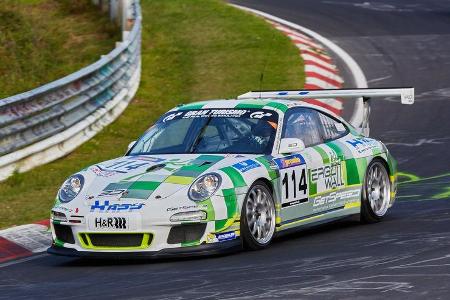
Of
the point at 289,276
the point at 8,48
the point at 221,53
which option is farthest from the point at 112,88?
the point at 289,276

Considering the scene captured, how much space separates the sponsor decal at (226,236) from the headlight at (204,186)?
0.31m

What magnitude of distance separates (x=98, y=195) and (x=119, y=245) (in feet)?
1.47

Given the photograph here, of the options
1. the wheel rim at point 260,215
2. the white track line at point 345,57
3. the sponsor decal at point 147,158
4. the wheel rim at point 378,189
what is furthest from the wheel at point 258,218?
the white track line at point 345,57

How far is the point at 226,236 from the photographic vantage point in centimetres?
958

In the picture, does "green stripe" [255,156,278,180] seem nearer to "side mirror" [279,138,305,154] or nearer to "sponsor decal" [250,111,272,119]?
"side mirror" [279,138,305,154]

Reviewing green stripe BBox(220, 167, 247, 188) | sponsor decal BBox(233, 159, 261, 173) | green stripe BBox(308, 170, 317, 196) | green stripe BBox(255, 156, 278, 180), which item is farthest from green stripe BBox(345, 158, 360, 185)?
green stripe BBox(220, 167, 247, 188)

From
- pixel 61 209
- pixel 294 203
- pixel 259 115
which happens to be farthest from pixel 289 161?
pixel 61 209

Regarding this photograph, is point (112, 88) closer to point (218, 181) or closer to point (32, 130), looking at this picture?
point (32, 130)

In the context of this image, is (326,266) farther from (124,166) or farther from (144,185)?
(124,166)

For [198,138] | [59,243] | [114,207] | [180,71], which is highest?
[180,71]

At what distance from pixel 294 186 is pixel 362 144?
1438 mm

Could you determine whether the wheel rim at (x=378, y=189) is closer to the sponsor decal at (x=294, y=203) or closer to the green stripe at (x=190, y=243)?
the sponsor decal at (x=294, y=203)

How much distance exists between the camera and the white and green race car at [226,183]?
948 centimetres

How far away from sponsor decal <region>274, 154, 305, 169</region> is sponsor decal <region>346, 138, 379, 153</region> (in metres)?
1.01
